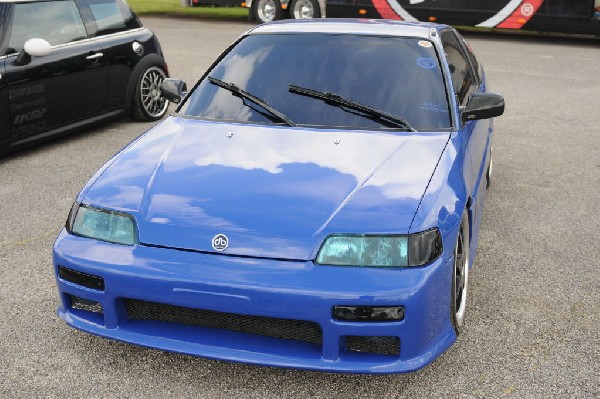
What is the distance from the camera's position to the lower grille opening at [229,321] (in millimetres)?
2959

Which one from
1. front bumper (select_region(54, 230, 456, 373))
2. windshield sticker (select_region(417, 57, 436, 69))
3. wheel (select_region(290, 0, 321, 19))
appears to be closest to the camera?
front bumper (select_region(54, 230, 456, 373))

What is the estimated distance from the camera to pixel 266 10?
18422 mm

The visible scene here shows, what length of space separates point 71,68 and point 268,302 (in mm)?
5135

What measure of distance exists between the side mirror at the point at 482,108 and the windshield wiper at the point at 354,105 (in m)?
0.41

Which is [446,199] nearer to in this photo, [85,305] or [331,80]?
Result: [331,80]

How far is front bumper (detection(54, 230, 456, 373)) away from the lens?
2.86 metres

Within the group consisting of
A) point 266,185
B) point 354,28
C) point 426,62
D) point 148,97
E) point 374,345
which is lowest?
point 148,97

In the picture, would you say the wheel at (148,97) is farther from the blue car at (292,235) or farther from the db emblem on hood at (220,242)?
the db emblem on hood at (220,242)

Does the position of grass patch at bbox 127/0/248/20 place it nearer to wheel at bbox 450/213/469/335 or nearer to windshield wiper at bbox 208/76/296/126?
windshield wiper at bbox 208/76/296/126

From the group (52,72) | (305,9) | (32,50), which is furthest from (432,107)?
(305,9)

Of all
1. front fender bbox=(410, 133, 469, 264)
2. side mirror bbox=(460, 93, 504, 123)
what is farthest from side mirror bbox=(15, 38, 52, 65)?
front fender bbox=(410, 133, 469, 264)

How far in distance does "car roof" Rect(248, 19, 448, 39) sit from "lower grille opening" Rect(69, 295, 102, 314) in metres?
2.23

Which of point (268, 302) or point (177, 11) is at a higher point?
point (268, 302)

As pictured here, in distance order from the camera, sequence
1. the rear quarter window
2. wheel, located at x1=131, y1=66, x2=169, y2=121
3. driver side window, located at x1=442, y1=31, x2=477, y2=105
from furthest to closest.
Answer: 1. wheel, located at x1=131, y1=66, x2=169, y2=121
2. the rear quarter window
3. driver side window, located at x1=442, y1=31, x2=477, y2=105
